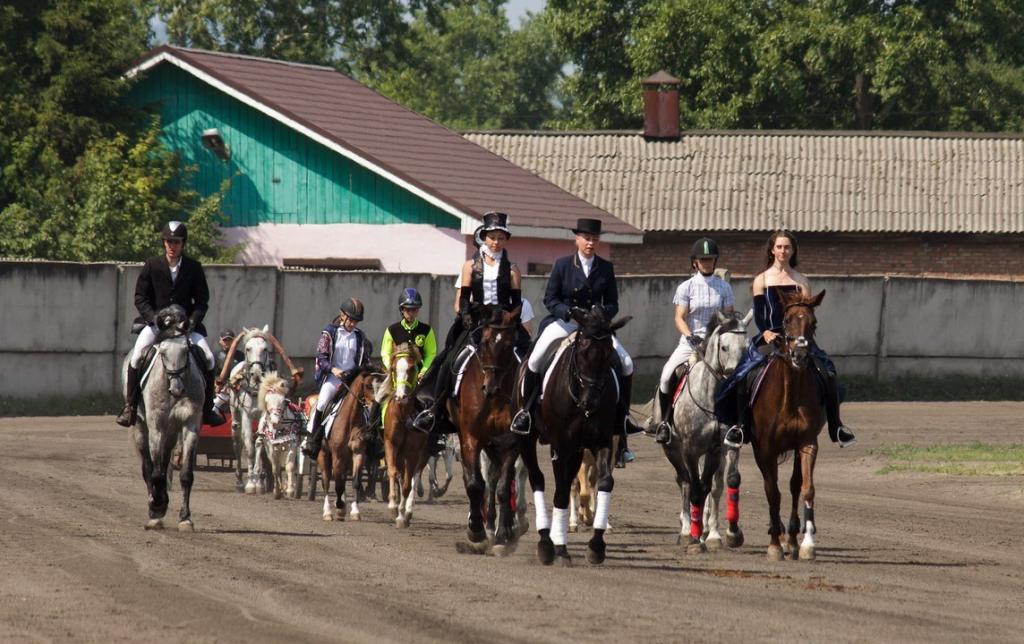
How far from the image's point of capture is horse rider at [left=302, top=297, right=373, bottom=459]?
19.6 metres

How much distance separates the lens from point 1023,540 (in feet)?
56.0

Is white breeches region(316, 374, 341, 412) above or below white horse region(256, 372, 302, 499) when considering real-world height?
above

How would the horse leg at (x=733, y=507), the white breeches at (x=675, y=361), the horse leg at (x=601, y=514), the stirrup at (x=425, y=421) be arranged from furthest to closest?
1. the white breeches at (x=675, y=361)
2. the horse leg at (x=733, y=507)
3. the stirrup at (x=425, y=421)
4. the horse leg at (x=601, y=514)

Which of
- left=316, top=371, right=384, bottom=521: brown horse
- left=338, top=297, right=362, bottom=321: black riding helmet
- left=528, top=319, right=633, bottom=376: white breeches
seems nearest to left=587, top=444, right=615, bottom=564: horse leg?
left=528, top=319, right=633, bottom=376: white breeches

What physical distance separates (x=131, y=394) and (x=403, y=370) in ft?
8.97

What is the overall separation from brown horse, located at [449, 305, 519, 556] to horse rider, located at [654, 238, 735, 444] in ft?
5.66

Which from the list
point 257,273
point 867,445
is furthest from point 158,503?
point 257,273

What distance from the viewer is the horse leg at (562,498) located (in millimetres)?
14336

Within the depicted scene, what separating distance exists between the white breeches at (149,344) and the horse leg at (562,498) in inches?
151

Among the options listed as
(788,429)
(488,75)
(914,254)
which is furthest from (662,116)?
(488,75)

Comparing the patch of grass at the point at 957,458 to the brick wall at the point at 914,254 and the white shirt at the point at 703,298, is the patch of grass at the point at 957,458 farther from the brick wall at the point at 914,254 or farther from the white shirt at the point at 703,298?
the brick wall at the point at 914,254

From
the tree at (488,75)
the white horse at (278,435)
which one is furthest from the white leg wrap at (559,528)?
the tree at (488,75)

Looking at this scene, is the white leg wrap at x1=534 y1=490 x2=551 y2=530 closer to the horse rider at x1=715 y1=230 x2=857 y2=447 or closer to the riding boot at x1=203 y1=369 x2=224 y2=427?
the horse rider at x1=715 y1=230 x2=857 y2=447

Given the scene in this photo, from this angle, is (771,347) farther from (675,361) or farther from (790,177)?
(790,177)
